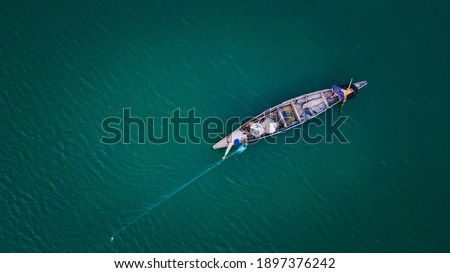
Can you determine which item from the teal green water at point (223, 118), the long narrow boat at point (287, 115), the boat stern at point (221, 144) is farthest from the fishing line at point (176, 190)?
the boat stern at point (221, 144)

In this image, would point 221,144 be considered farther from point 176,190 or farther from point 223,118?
point 176,190

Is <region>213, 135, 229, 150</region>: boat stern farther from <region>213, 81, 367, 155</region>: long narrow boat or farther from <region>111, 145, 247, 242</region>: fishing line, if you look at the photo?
<region>111, 145, 247, 242</region>: fishing line

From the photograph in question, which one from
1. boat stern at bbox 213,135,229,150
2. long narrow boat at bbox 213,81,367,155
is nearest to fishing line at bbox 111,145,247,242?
long narrow boat at bbox 213,81,367,155

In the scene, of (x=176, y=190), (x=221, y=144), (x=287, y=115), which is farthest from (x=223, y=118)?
(x=176, y=190)

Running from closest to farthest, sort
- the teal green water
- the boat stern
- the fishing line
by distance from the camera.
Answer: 1. the fishing line
2. the teal green water
3. the boat stern

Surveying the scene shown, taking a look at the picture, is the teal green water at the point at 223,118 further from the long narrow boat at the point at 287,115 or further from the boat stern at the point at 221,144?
the long narrow boat at the point at 287,115
